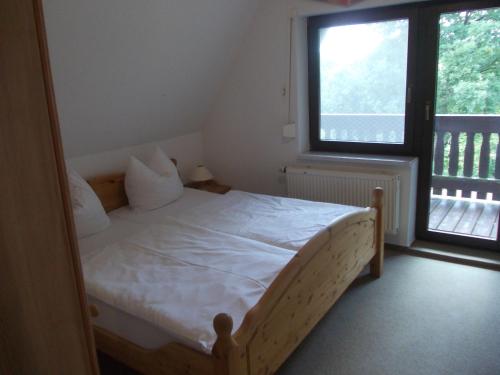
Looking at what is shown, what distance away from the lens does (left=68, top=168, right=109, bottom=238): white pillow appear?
8.89 ft

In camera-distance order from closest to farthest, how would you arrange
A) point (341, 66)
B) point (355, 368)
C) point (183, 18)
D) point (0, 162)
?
point (0, 162) → point (355, 368) → point (183, 18) → point (341, 66)

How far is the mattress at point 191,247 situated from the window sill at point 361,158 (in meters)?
0.61

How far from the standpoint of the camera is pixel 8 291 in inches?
31.4

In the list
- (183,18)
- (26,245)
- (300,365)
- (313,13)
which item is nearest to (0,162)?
(26,245)

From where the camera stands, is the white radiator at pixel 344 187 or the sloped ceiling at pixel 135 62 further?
the white radiator at pixel 344 187

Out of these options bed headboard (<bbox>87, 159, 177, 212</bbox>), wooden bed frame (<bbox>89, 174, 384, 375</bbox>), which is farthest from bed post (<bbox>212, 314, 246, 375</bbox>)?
bed headboard (<bbox>87, 159, 177, 212</bbox>)

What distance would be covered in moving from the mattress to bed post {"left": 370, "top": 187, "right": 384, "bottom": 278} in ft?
0.63

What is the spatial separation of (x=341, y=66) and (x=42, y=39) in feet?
10.3

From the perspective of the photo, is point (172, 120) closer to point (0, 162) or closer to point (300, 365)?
point (300, 365)

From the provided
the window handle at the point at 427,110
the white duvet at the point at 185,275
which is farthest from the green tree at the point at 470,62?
the white duvet at the point at 185,275

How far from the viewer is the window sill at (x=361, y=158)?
332 cm

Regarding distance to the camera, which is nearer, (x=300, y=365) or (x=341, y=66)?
(x=300, y=365)

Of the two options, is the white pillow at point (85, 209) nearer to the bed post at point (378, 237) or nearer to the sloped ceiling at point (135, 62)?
the sloped ceiling at point (135, 62)

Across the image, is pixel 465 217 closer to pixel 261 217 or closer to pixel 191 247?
pixel 261 217
